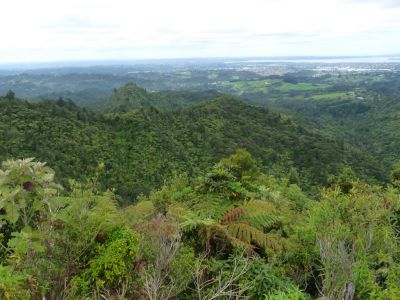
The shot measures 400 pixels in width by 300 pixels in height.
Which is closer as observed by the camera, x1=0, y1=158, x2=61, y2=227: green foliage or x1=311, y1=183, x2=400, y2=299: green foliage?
x1=0, y1=158, x2=61, y2=227: green foliage

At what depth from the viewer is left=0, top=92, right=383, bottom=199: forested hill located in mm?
37375

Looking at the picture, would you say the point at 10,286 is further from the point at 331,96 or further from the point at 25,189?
the point at 331,96

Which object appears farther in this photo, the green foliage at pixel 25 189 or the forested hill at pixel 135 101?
the forested hill at pixel 135 101

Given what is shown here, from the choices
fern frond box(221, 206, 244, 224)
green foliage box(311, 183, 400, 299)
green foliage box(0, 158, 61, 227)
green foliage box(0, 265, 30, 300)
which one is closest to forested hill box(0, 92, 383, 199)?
fern frond box(221, 206, 244, 224)

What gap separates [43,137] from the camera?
128 ft

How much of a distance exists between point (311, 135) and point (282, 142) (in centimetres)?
825

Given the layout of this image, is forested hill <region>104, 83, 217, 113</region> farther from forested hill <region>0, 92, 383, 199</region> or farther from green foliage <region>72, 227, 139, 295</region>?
green foliage <region>72, 227, 139, 295</region>

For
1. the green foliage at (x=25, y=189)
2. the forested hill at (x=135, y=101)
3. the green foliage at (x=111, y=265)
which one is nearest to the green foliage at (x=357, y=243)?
the green foliage at (x=111, y=265)

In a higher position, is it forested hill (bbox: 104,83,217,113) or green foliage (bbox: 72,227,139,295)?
green foliage (bbox: 72,227,139,295)

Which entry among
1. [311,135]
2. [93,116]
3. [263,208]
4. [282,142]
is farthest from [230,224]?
[311,135]

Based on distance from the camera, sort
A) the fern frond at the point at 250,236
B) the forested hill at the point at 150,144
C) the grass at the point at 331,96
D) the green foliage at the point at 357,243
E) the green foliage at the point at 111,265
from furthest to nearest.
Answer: the grass at the point at 331,96, the forested hill at the point at 150,144, the fern frond at the point at 250,236, the green foliage at the point at 357,243, the green foliage at the point at 111,265

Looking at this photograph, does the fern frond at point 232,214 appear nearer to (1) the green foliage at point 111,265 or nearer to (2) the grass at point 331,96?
(1) the green foliage at point 111,265

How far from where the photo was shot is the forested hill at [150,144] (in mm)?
37375

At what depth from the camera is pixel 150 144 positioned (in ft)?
148
